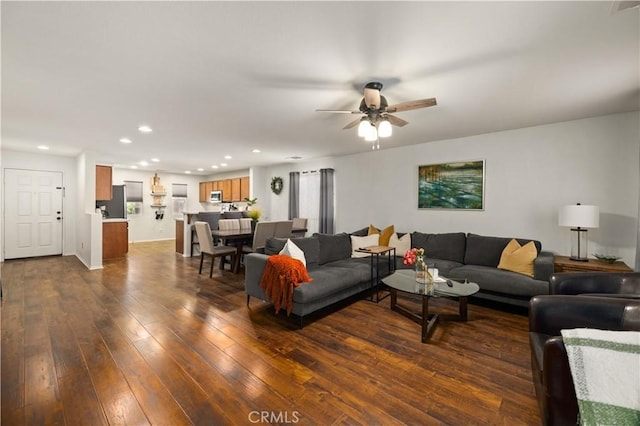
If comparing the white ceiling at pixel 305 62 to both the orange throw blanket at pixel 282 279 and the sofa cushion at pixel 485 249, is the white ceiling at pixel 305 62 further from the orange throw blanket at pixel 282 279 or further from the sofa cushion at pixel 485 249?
the orange throw blanket at pixel 282 279

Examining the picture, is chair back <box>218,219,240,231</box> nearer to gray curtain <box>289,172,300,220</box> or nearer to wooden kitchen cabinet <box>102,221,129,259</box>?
gray curtain <box>289,172,300,220</box>

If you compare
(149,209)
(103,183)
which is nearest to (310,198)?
(103,183)

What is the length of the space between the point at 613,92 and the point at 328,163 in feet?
15.3

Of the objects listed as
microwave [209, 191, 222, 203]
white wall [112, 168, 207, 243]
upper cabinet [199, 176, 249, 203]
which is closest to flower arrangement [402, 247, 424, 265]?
upper cabinet [199, 176, 249, 203]

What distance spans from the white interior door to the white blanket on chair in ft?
29.9

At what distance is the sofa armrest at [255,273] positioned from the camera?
328 cm

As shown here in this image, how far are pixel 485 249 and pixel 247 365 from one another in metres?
3.57

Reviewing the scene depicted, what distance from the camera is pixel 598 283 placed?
222 centimetres

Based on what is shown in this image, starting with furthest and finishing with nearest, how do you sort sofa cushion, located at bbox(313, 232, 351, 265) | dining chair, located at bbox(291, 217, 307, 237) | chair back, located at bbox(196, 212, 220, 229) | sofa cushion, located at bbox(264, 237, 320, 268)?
dining chair, located at bbox(291, 217, 307, 237)
chair back, located at bbox(196, 212, 220, 229)
sofa cushion, located at bbox(313, 232, 351, 265)
sofa cushion, located at bbox(264, 237, 320, 268)

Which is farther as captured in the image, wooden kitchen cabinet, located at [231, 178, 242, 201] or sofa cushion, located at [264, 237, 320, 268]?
wooden kitchen cabinet, located at [231, 178, 242, 201]

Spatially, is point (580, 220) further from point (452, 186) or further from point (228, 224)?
point (228, 224)

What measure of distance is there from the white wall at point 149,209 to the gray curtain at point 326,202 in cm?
636

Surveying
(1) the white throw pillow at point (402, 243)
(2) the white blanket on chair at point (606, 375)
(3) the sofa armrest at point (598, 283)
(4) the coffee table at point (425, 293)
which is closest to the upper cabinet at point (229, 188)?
(1) the white throw pillow at point (402, 243)

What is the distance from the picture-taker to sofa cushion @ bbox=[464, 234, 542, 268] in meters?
3.90
